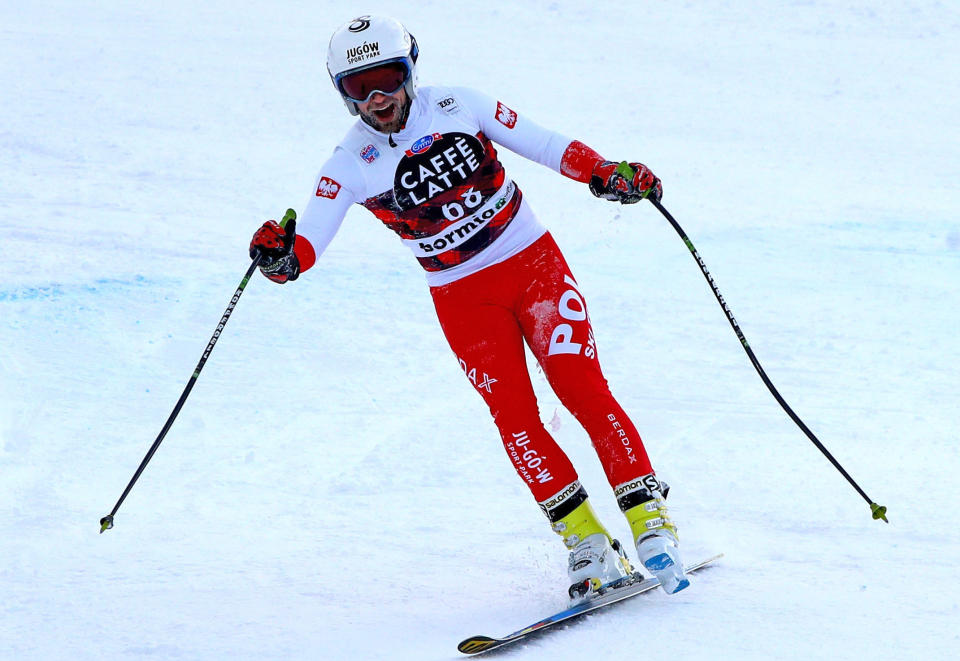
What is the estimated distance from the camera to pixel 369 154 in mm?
3539

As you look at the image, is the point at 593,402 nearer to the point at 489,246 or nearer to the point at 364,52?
the point at 489,246

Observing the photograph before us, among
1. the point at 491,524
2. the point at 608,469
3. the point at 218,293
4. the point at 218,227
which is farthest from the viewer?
the point at 218,227

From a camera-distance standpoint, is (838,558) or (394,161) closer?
(394,161)

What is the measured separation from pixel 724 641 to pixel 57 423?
3.15m

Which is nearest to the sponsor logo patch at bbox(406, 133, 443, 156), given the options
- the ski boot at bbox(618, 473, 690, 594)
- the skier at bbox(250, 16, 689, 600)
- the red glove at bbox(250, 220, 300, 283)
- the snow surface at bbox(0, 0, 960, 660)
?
the skier at bbox(250, 16, 689, 600)

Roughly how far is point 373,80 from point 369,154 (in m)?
0.25

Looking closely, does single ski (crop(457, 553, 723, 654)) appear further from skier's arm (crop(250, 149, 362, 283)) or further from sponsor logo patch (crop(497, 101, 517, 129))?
sponsor logo patch (crop(497, 101, 517, 129))

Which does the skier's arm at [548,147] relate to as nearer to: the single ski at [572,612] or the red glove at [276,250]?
the red glove at [276,250]

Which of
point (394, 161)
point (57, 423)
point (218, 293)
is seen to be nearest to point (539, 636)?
point (394, 161)

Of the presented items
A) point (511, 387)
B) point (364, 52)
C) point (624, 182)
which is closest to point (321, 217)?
point (364, 52)

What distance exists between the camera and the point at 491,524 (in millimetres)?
4250

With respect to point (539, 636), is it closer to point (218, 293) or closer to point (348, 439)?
point (348, 439)

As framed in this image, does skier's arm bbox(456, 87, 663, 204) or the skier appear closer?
the skier

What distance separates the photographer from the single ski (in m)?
3.09
